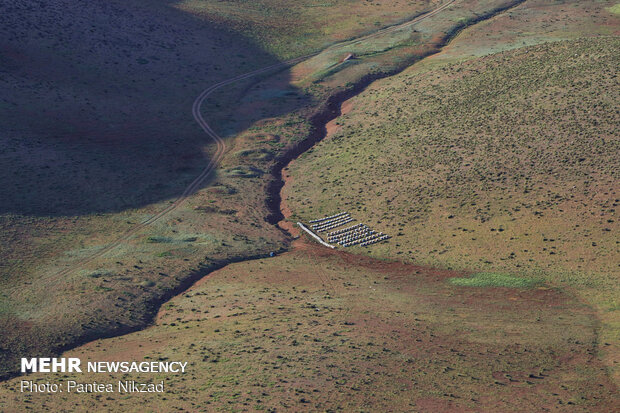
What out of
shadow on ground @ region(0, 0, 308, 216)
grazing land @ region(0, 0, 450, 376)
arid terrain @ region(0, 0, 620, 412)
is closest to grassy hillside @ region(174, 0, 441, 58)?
grazing land @ region(0, 0, 450, 376)

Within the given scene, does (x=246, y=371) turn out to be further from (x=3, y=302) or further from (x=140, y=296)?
(x=3, y=302)

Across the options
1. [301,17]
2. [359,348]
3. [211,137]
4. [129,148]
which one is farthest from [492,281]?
[301,17]

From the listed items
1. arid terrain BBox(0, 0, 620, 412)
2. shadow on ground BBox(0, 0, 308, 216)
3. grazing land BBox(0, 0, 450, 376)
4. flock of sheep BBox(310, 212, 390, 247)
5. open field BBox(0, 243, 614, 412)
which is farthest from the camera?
shadow on ground BBox(0, 0, 308, 216)

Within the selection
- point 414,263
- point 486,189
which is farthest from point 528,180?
point 414,263

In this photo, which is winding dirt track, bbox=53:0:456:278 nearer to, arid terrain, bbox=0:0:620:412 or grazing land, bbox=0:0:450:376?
arid terrain, bbox=0:0:620:412

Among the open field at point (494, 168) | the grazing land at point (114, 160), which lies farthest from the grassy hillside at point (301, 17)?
the open field at point (494, 168)

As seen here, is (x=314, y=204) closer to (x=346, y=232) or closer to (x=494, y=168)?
(x=346, y=232)

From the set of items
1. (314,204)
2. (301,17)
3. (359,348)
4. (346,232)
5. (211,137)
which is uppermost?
(301,17)
